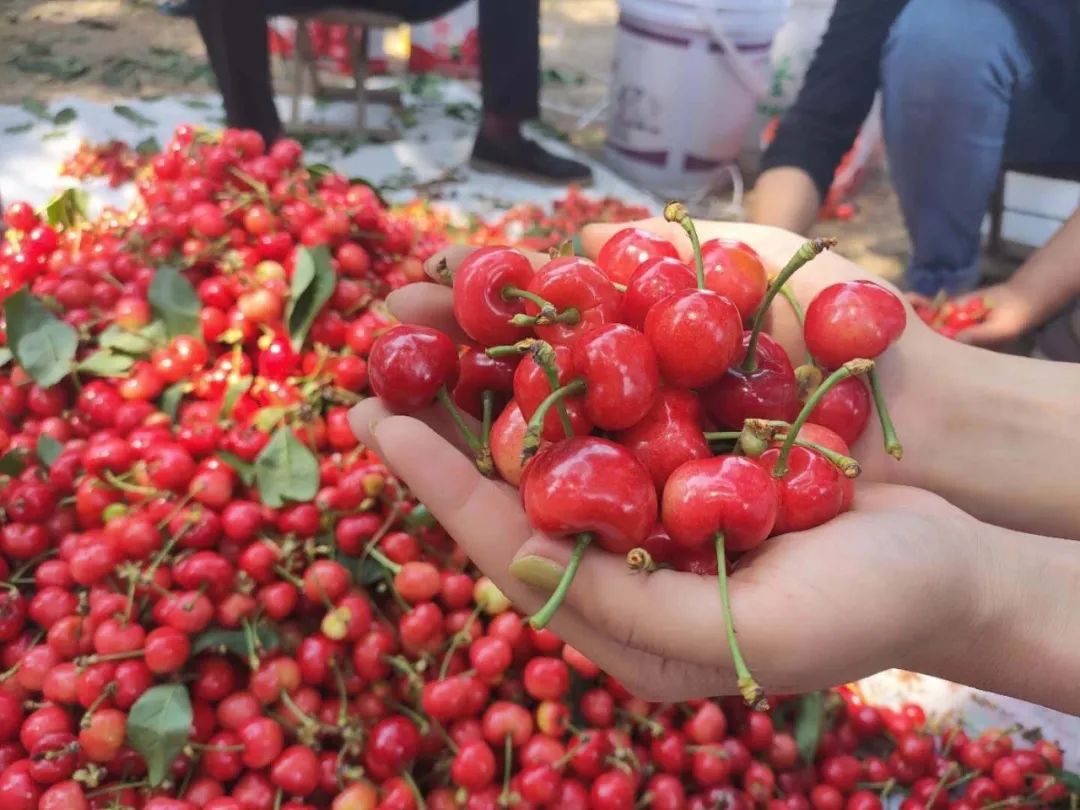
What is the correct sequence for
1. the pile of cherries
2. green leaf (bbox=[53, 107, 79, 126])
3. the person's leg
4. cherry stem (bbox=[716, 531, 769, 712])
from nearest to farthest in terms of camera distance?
1. cherry stem (bbox=[716, 531, 769, 712])
2. the pile of cherries
3. the person's leg
4. green leaf (bbox=[53, 107, 79, 126])

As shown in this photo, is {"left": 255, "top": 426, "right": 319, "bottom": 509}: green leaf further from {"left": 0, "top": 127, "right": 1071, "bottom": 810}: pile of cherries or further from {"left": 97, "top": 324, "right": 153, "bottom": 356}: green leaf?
{"left": 97, "top": 324, "right": 153, "bottom": 356}: green leaf

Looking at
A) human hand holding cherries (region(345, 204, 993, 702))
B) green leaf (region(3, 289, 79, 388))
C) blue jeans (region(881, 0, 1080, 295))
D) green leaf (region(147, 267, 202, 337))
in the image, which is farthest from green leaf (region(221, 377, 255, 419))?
blue jeans (region(881, 0, 1080, 295))

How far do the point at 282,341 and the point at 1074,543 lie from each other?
993 millimetres

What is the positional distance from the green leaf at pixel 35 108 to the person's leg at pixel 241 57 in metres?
0.55

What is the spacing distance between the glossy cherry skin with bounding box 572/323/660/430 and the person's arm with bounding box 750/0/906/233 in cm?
141

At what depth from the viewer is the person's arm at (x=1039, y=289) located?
68.8 inches

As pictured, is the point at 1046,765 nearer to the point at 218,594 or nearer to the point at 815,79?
the point at 218,594

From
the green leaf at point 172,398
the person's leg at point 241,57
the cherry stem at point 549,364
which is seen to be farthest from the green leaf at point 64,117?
the cherry stem at point 549,364

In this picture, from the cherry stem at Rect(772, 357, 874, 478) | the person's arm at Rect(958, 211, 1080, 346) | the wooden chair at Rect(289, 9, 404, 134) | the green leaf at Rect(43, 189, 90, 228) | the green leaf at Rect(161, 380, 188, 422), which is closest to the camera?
the cherry stem at Rect(772, 357, 874, 478)

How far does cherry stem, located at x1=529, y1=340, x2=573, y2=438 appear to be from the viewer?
632 mm

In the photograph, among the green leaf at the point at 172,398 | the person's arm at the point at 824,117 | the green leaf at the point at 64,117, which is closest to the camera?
the green leaf at the point at 172,398

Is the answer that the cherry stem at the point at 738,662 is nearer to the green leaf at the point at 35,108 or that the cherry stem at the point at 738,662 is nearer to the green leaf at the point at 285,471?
the green leaf at the point at 285,471

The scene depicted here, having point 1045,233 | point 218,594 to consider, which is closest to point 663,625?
point 218,594

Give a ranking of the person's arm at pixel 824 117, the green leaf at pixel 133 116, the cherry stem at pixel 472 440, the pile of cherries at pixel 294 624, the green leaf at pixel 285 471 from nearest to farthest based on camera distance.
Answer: the cherry stem at pixel 472 440
the pile of cherries at pixel 294 624
the green leaf at pixel 285 471
the person's arm at pixel 824 117
the green leaf at pixel 133 116
